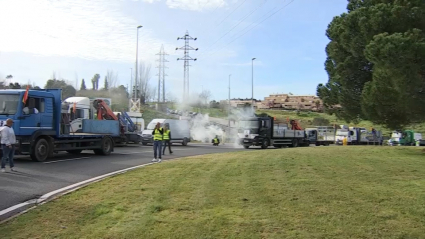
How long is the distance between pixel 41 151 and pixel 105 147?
464cm

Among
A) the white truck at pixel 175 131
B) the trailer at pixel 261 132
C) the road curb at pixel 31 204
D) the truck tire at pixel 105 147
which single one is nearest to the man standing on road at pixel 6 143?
the road curb at pixel 31 204

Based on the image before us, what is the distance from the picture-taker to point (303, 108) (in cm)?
9112

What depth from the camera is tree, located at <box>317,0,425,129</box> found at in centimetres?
1395

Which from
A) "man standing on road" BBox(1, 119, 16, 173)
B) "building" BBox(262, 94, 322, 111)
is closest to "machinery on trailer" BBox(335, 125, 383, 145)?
"man standing on road" BBox(1, 119, 16, 173)

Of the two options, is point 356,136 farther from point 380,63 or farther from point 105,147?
point 105,147

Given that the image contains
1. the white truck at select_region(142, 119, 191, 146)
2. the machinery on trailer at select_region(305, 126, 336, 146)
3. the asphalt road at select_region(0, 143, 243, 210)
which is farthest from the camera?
the machinery on trailer at select_region(305, 126, 336, 146)

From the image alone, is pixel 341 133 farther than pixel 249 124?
Yes

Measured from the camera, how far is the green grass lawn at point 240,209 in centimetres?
539

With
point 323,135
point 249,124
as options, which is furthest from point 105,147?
point 323,135

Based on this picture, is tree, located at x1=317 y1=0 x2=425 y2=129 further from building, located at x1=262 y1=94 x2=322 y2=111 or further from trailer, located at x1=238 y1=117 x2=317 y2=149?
building, located at x1=262 y1=94 x2=322 y2=111

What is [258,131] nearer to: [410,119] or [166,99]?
[410,119]

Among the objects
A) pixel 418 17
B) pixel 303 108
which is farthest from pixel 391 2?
pixel 303 108

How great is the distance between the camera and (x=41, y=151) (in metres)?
15.4

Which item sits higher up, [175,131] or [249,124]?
[249,124]
